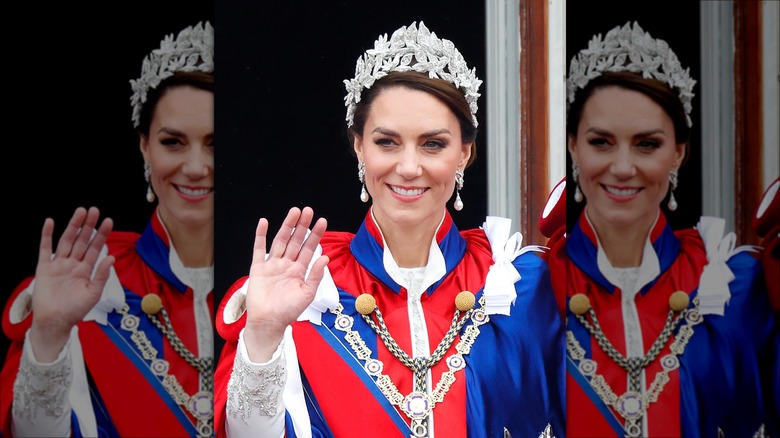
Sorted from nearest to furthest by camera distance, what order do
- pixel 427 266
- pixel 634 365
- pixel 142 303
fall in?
pixel 142 303
pixel 427 266
pixel 634 365

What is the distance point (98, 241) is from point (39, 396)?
0.33 meters

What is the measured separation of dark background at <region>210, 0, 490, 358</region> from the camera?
1.89m

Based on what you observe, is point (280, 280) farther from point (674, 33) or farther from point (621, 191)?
point (674, 33)

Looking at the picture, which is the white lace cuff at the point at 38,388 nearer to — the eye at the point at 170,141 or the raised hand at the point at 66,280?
the raised hand at the point at 66,280

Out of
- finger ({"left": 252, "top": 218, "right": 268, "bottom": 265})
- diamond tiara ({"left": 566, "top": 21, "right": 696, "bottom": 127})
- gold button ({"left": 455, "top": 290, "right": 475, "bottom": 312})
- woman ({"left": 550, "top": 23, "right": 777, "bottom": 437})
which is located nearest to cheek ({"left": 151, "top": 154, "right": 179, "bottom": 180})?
finger ({"left": 252, "top": 218, "right": 268, "bottom": 265})

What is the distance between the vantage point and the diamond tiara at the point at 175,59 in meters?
1.88

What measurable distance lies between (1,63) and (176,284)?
57 cm

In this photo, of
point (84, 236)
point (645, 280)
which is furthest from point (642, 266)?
point (84, 236)

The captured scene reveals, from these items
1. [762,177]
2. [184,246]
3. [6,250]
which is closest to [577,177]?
[762,177]

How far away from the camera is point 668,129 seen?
86.0 inches

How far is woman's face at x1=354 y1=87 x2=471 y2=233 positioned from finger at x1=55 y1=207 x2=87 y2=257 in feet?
1.95

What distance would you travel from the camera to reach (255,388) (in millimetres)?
1769

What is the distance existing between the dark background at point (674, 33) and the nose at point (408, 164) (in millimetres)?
513

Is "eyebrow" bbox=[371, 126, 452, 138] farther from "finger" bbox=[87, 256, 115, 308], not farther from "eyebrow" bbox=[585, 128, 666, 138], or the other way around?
"finger" bbox=[87, 256, 115, 308]
